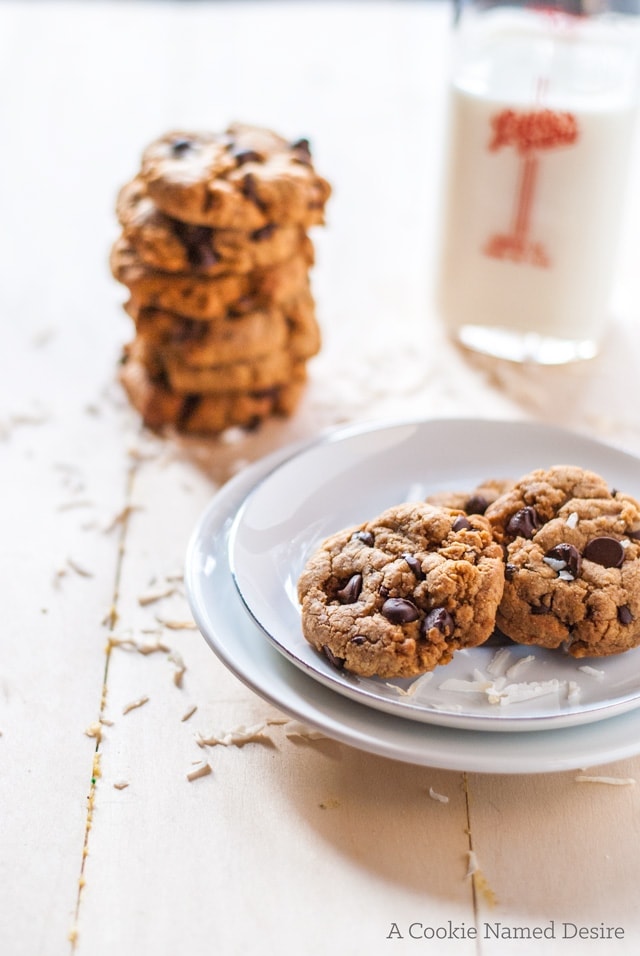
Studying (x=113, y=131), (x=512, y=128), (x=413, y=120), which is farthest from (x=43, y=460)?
(x=413, y=120)

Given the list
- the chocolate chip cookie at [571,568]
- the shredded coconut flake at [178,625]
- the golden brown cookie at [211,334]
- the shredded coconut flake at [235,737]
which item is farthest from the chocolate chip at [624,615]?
the golden brown cookie at [211,334]

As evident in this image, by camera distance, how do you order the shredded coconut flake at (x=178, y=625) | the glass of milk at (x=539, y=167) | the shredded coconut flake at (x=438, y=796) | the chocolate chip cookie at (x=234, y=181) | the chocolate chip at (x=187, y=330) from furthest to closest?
1. the glass of milk at (x=539, y=167)
2. the chocolate chip at (x=187, y=330)
3. the chocolate chip cookie at (x=234, y=181)
4. the shredded coconut flake at (x=178, y=625)
5. the shredded coconut flake at (x=438, y=796)

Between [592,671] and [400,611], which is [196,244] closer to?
[400,611]

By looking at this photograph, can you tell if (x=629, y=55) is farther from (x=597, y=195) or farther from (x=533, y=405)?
(x=533, y=405)

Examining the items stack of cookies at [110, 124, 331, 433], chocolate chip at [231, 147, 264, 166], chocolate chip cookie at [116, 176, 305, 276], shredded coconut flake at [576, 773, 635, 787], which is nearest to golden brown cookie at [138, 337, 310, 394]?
stack of cookies at [110, 124, 331, 433]

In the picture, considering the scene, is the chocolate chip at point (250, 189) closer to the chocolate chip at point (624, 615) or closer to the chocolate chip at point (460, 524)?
the chocolate chip at point (460, 524)

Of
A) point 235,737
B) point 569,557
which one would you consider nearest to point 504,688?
point 569,557

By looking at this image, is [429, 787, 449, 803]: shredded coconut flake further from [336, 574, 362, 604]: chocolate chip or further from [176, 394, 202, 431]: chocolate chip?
[176, 394, 202, 431]: chocolate chip
